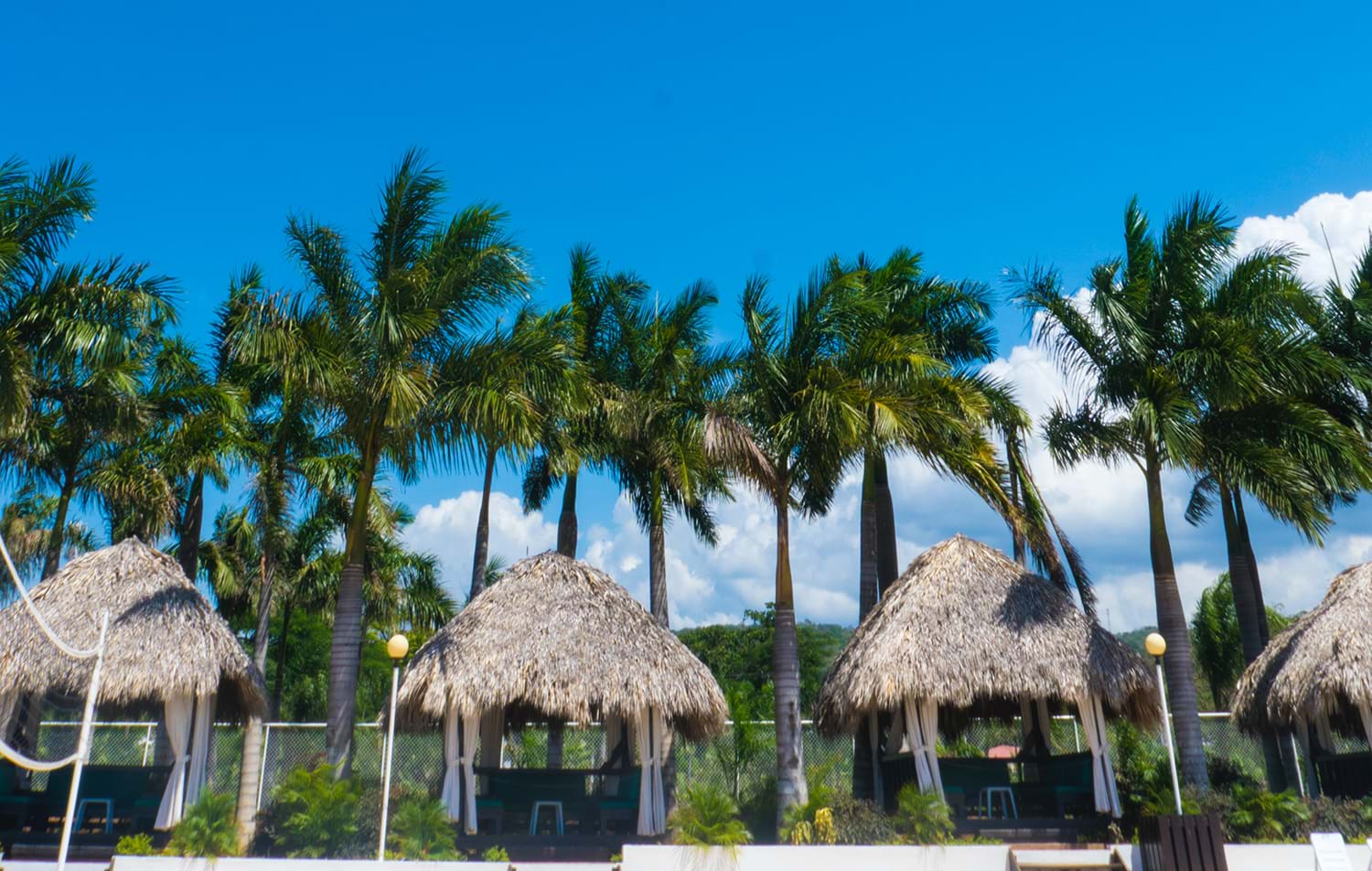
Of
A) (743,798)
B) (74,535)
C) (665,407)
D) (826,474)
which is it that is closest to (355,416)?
(665,407)

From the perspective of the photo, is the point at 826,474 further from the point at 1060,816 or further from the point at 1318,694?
the point at 1318,694

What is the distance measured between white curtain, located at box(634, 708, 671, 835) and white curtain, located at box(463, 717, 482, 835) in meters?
2.06

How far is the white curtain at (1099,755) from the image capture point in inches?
535

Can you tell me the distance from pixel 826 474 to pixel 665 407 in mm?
2804

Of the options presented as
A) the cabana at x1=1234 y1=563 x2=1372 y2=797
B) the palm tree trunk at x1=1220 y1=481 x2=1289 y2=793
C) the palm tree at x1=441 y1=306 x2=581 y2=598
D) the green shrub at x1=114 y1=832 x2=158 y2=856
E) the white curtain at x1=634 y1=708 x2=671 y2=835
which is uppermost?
the palm tree at x1=441 y1=306 x2=581 y2=598

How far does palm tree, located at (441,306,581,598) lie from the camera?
45.3 ft

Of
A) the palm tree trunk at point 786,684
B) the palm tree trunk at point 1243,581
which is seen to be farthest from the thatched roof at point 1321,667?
the palm tree trunk at point 786,684

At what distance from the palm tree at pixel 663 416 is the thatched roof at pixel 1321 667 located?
826cm

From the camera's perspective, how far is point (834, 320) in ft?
51.6

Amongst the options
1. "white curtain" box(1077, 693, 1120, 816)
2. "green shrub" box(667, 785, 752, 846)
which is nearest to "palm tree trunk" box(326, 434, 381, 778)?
"green shrub" box(667, 785, 752, 846)

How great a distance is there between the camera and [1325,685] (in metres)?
13.6

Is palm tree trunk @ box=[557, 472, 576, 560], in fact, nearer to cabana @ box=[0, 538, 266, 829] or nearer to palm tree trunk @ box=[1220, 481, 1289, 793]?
cabana @ box=[0, 538, 266, 829]

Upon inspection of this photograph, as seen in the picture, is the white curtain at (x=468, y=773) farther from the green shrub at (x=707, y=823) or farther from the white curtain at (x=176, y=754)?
the white curtain at (x=176, y=754)

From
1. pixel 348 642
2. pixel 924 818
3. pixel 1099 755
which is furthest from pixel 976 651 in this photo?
pixel 348 642
